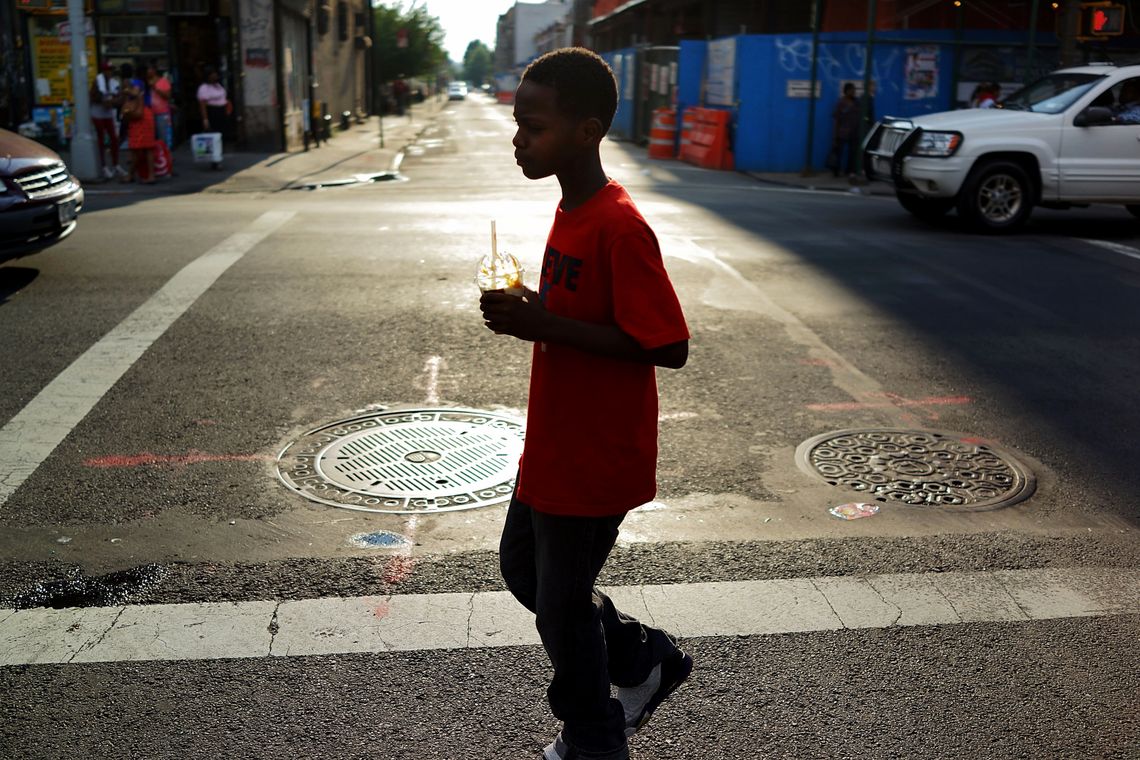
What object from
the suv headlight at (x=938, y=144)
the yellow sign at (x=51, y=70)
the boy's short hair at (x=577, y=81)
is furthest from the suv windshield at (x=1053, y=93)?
the yellow sign at (x=51, y=70)

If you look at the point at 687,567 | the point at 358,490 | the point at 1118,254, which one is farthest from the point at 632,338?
the point at 1118,254

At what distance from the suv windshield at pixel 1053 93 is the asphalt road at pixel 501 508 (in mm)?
2387

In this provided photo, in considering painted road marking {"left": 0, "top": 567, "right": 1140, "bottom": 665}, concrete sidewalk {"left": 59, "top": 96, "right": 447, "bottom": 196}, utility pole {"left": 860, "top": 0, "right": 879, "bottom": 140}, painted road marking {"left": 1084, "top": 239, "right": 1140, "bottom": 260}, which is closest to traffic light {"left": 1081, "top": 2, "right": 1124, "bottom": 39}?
utility pole {"left": 860, "top": 0, "right": 879, "bottom": 140}

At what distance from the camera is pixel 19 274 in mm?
9812

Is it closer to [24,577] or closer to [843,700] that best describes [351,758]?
[843,700]

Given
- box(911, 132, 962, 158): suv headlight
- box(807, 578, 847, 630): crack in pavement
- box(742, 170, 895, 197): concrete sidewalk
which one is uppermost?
box(911, 132, 962, 158): suv headlight

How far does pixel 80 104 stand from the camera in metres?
18.2

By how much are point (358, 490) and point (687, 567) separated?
1.60 m

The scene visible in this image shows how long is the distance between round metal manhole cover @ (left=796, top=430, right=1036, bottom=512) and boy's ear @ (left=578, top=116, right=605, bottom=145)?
294 centimetres

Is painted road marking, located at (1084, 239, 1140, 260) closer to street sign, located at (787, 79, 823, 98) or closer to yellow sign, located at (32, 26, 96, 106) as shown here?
street sign, located at (787, 79, 823, 98)

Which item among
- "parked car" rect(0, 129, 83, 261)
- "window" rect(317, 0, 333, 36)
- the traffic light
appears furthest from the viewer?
"window" rect(317, 0, 333, 36)

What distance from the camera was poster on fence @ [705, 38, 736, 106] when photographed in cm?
2334

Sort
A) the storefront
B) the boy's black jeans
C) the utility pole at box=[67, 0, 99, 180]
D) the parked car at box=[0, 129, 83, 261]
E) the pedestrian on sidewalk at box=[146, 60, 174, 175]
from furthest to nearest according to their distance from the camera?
the storefront < the pedestrian on sidewalk at box=[146, 60, 174, 175] < the utility pole at box=[67, 0, 99, 180] < the parked car at box=[0, 129, 83, 261] < the boy's black jeans

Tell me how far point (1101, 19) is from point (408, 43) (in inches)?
1675
